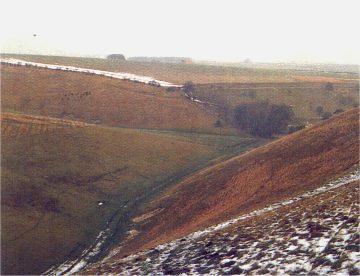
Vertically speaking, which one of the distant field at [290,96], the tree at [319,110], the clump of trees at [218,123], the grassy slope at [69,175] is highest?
the distant field at [290,96]

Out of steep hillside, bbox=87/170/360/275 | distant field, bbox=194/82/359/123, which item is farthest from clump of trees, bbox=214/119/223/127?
steep hillside, bbox=87/170/360/275

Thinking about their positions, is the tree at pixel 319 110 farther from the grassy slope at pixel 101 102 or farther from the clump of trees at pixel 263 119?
the grassy slope at pixel 101 102

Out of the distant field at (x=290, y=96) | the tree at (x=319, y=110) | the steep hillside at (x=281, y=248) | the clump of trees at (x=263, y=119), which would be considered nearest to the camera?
the steep hillside at (x=281, y=248)

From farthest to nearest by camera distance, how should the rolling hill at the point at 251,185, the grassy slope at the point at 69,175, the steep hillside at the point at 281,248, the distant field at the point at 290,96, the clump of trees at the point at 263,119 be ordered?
the distant field at the point at 290,96, the clump of trees at the point at 263,119, the grassy slope at the point at 69,175, the rolling hill at the point at 251,185, the steep hillside at the point at 281,248

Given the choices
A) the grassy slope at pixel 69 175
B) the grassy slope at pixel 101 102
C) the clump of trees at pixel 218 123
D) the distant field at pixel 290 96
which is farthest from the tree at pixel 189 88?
the grassy slope at pixel 69 175

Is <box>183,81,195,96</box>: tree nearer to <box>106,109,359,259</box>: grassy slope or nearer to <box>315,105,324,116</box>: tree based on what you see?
<box>315,105,324,116</box>: tree

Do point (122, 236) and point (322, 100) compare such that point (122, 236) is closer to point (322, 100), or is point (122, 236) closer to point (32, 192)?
point (32, 192)

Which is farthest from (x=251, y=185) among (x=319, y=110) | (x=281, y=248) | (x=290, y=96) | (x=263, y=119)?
(x=290, y=96)
